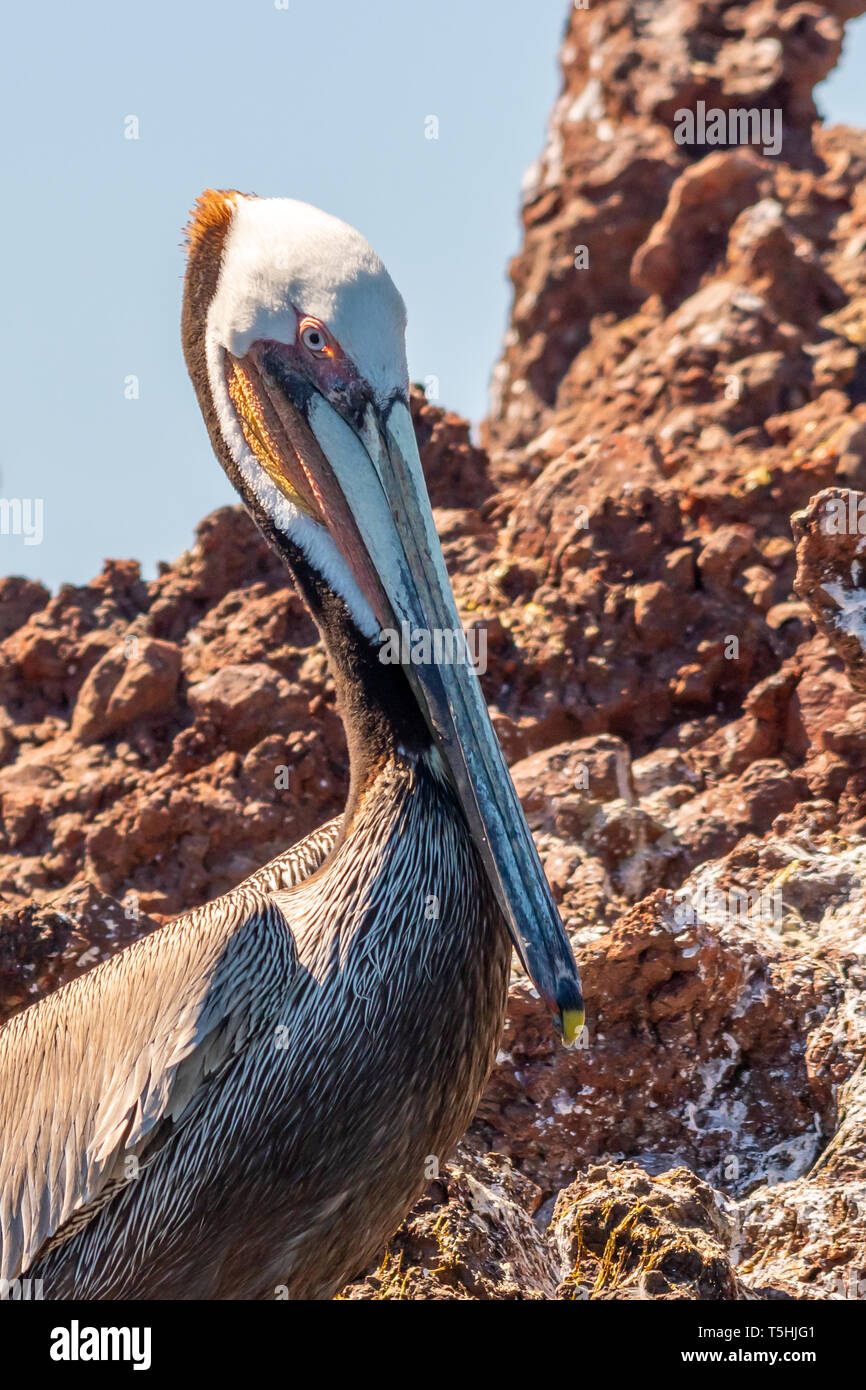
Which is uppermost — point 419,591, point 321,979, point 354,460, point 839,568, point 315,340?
point 315,340

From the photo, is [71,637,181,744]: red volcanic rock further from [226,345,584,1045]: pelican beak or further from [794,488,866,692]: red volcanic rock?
[794,488,866,692]: red volcanic rock

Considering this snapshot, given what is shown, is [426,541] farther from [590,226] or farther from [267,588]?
[590,226]

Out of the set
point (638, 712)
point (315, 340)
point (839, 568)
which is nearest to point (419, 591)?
point (315, 340)

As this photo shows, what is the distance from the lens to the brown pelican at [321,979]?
12.5 feet

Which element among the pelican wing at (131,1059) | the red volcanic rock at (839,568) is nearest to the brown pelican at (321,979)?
the pelican wing at (131,1059)

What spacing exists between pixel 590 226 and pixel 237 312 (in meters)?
6.63

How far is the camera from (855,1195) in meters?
4.47

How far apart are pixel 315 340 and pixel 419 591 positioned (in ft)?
2.51

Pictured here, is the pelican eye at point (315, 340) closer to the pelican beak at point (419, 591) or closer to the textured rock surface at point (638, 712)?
the pelican beak at point (419, 591)

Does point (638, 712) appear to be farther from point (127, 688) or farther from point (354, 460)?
point (354, 460)

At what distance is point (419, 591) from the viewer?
4.05 metres

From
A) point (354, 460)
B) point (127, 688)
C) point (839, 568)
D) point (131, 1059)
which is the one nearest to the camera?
point (131, 1059)

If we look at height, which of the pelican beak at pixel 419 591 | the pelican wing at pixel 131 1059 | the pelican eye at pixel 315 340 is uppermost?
the pelican eye at pixel 315 340
